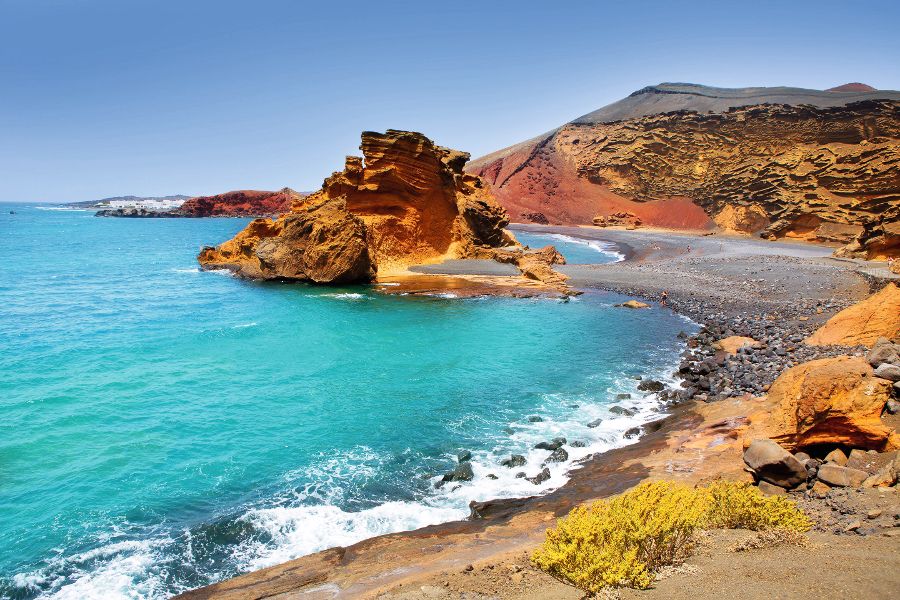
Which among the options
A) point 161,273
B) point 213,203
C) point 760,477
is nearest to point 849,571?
point 760,477

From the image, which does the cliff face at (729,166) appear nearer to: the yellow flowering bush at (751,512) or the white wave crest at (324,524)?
the yellow flowering bush at (751,512)

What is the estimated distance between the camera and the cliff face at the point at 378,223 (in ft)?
104

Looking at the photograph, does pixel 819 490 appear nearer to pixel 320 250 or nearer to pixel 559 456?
pixel 559 456

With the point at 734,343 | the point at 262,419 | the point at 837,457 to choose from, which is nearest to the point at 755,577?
the point at 837,457

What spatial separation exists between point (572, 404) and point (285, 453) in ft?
24.7

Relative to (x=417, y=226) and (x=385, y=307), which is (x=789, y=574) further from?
(x=417, y=226)

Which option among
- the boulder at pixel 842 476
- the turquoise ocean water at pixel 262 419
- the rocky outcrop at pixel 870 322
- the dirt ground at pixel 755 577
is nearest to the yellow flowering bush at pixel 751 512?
the dirt ground at pixel 755 577

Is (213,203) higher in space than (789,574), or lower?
higher

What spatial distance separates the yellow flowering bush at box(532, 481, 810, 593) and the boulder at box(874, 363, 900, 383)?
5.16 m

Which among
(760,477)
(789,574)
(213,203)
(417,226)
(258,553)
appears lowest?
(258,553)

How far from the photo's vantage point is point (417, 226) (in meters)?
37.5

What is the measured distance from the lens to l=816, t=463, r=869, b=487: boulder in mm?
6586

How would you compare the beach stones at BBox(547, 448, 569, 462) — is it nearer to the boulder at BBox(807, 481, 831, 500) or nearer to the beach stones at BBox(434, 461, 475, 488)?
the beach stones at BBox(434, 461, 475, 488)

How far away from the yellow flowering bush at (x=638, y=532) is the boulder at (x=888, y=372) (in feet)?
→ 16.9
